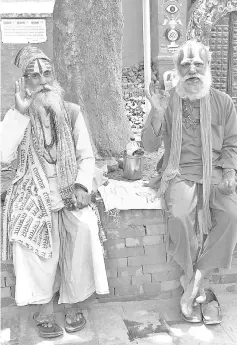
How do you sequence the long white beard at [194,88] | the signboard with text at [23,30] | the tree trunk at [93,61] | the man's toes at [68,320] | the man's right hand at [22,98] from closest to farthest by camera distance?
1. the man's right hand at [22,98]
2. the man's toes at [68,320]
3. the long white beard at [194,88]
4. the signboard with text at [23,30]
5. the tree trunk at [93,61]

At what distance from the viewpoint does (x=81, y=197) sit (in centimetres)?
307

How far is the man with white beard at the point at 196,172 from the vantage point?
314cm

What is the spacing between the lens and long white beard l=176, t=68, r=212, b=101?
3264mm

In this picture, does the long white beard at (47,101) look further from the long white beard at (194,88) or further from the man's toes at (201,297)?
the man's toes at (201,297)

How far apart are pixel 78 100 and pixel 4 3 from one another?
3.86 ft

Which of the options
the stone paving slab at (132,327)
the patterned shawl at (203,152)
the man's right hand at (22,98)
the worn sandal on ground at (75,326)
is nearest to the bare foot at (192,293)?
the stone paving slab at (132,327)

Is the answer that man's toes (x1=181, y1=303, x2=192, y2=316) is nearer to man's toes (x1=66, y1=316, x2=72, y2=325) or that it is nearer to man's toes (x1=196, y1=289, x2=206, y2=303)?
man's toes (x1=196, y1=289, x2=206, y2=303)

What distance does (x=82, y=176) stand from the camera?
3.16m

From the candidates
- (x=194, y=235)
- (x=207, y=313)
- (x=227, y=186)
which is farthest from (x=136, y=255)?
(x=227, y=186)

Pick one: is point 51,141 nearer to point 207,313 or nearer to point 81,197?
point 81,197

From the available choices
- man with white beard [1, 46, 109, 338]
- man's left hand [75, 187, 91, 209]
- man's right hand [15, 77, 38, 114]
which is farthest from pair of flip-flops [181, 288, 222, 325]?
man's right hand [15, 77, 38, 114]

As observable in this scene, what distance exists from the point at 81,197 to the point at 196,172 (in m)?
0.87

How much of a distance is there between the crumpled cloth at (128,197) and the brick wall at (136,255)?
0.06 meters

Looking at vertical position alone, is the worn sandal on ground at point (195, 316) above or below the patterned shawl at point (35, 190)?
below
